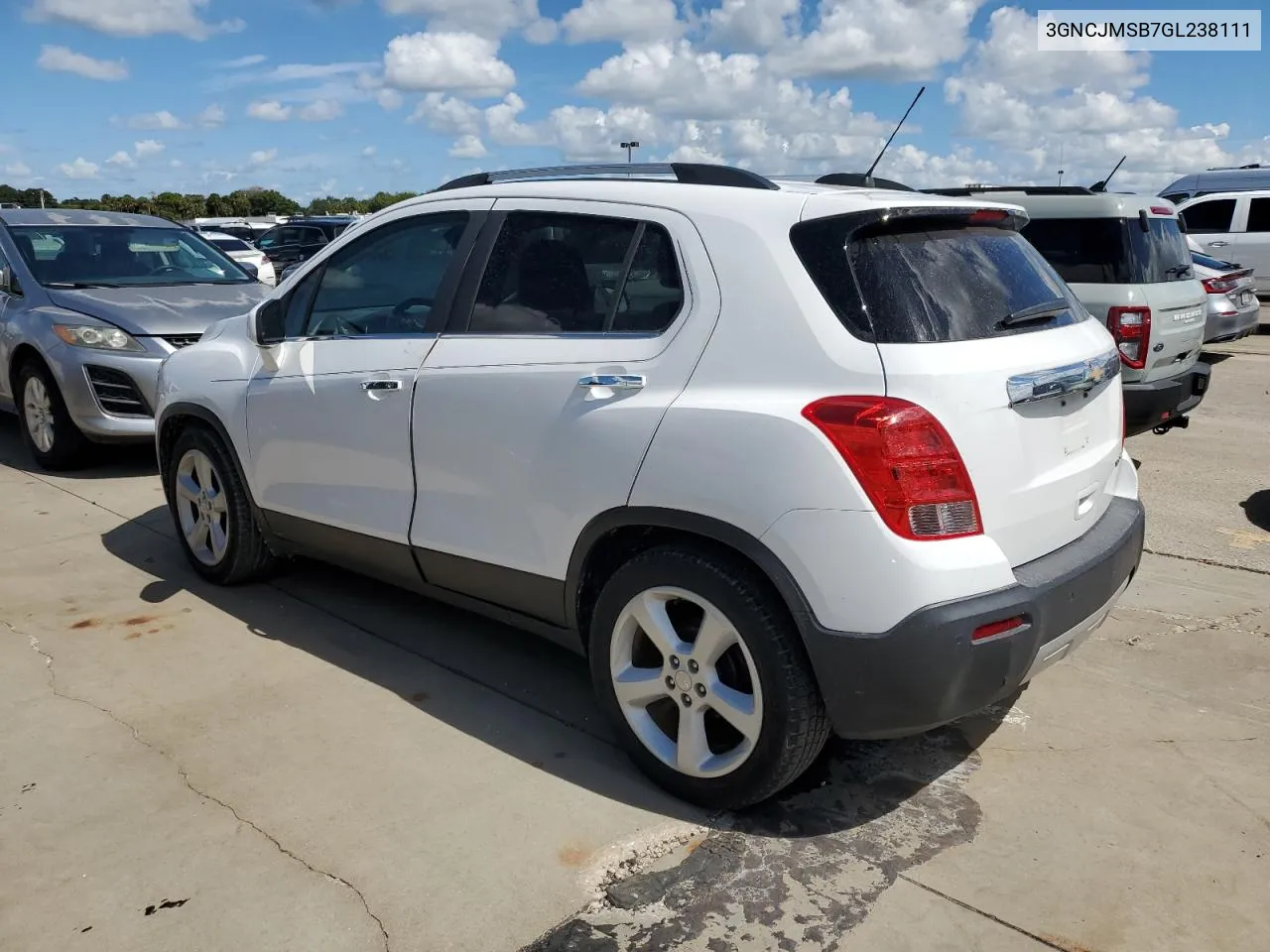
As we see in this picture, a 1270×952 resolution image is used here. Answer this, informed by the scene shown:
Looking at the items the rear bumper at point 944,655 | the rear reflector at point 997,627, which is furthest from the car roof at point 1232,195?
the rear reflector at point 997,627

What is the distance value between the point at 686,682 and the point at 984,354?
1.23 meters

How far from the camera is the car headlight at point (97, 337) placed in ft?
22.9

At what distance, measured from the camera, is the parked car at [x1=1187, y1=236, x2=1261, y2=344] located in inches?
478

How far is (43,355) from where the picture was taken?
23.3 ft

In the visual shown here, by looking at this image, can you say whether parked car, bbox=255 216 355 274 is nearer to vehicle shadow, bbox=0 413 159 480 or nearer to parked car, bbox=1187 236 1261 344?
vehicle shadow, bbox=0 413 159 480

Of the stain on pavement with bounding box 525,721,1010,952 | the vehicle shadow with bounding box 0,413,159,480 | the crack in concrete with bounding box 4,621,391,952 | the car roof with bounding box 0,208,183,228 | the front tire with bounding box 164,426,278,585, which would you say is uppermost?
the car roof with bounding box 0,208,183,228

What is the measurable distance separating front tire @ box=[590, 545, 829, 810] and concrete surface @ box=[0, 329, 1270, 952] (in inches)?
6.7

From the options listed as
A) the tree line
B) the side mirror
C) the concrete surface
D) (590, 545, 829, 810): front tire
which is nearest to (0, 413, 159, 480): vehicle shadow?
the concrete surface

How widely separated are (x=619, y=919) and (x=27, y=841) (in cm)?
171

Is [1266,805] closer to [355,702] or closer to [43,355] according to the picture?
[355,702]

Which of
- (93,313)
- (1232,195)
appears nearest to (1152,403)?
(93,313)

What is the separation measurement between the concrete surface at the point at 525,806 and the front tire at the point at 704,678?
0.56 feet

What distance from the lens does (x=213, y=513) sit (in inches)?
197

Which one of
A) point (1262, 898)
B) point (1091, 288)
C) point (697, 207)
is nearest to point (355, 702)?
point (697, 207)
